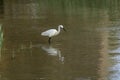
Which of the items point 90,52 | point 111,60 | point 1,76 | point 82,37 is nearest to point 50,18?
point 82,37

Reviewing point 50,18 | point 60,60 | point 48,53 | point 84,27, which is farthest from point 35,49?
point 50,18

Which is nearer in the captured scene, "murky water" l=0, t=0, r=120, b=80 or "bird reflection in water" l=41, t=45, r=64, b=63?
"murky water" l=0, t=0, r=120, b=80

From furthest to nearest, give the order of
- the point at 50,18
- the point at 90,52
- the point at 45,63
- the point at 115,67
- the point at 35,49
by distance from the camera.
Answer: the point at 50,18
the point at 35,49
the point at 90,52
the point at 45,63
the point at 115,67

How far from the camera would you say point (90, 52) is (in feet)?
56.2

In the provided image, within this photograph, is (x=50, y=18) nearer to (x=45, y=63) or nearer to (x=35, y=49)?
Result: (x=35, y=49)

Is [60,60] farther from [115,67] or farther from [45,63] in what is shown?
[115,67]

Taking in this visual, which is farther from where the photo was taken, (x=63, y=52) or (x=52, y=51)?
(x=52, y=51)

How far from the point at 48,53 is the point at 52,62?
6.52ft

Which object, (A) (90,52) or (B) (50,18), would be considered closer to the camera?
(A) (90,52)

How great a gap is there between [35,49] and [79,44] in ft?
5.82

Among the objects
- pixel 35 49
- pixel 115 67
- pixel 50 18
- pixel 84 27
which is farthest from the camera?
pixel 50 18

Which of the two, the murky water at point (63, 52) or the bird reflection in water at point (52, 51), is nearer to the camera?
the murky water at point (63, 52)

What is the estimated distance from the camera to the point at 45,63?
50.1 feet

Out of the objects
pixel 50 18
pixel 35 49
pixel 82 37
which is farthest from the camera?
pixel 50 18
